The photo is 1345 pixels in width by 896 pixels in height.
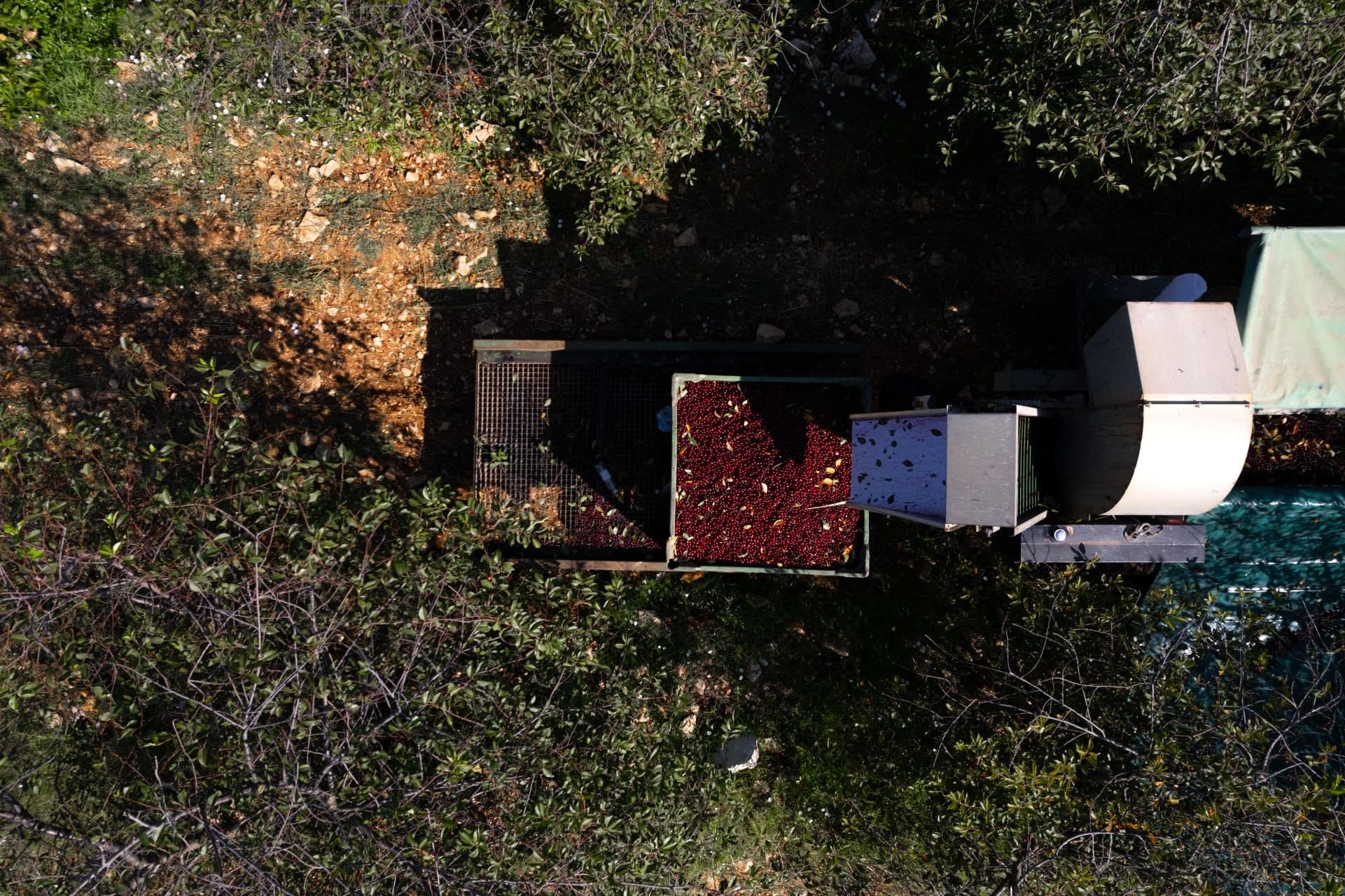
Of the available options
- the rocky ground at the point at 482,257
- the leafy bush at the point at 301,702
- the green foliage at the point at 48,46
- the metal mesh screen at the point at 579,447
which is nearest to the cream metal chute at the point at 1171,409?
the rocky ground at the point at 482,257

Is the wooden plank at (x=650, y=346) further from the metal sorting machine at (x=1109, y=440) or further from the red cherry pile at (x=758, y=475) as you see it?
the metal sorting machine at (x=1109, y=440)

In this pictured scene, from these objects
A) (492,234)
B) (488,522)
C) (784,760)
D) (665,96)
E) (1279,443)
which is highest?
(665,96)

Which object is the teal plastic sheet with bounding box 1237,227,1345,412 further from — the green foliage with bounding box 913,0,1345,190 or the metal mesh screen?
the metal mesh screen

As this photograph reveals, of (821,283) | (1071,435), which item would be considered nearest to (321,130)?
(821,283)

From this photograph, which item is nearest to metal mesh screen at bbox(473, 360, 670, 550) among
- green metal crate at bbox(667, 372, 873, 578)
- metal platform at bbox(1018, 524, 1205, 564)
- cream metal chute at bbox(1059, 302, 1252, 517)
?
green metal crate at bbox(667, 372, 873, 578)

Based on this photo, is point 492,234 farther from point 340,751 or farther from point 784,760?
point 784,760

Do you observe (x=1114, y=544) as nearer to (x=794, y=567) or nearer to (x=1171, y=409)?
(x=1171, y=409)

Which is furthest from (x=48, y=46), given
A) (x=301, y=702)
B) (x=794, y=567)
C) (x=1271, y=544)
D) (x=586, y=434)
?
(x=1271, y=544)
